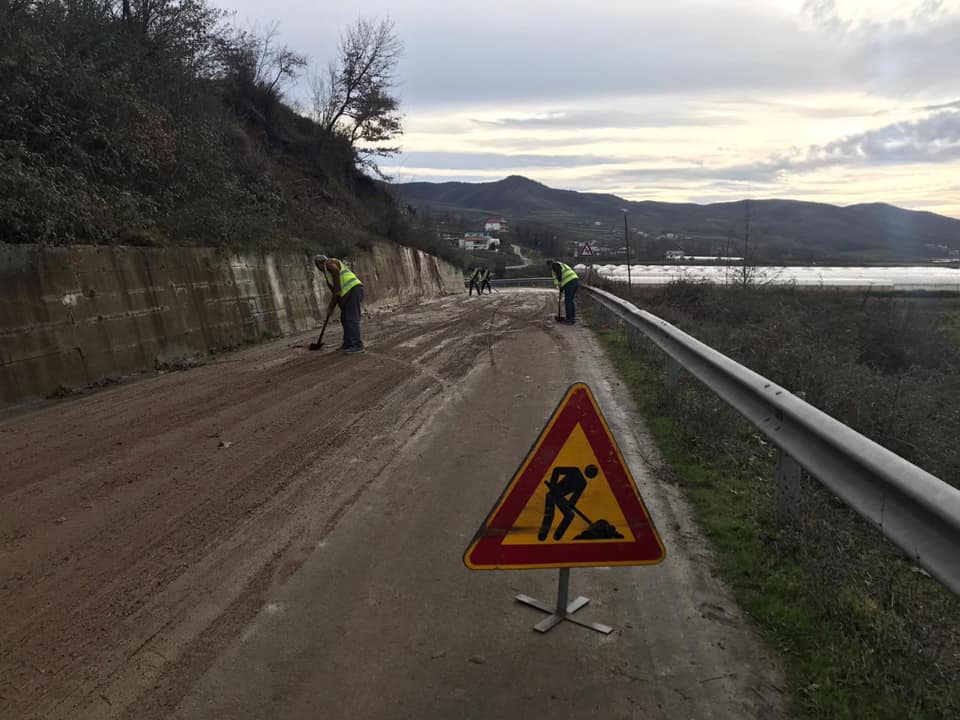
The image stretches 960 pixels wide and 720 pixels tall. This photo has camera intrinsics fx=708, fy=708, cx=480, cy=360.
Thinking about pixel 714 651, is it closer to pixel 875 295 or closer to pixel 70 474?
pixel 70 474

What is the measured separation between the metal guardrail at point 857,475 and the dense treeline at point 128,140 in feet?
27.6

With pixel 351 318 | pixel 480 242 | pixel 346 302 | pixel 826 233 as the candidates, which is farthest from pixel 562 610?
pixel 480 242

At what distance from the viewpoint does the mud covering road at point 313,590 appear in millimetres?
2895

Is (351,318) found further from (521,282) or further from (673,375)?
(521,282)

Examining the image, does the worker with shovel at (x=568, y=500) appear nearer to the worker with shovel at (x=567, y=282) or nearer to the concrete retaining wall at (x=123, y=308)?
the concrete retaining wall at (x=123, y=308)

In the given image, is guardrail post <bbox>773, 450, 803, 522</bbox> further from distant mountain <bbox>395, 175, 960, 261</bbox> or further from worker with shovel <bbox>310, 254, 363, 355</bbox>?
distant mountain <bbox>395, 175, 960, 261</bbox>

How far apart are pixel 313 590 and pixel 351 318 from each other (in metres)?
8.82

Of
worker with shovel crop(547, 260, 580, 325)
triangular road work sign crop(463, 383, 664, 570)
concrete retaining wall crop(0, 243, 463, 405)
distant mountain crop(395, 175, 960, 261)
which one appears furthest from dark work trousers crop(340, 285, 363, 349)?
distant mountain crop(395, 175, 960, 261)

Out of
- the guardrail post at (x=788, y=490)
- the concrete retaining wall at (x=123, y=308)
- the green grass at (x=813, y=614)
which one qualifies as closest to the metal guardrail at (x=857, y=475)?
the guardrail post at (x=788, y=490)

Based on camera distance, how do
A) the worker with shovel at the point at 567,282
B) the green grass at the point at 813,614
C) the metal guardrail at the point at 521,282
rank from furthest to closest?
the metal guardrail at the point at 521,282 → the worker with shovel at the point at 567,282 → the green grass at the point at 813,614

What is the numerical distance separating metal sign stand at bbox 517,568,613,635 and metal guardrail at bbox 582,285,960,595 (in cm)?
133

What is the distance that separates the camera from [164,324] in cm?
1077

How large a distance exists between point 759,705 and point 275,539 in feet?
9.35

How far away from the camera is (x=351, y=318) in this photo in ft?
40.2
